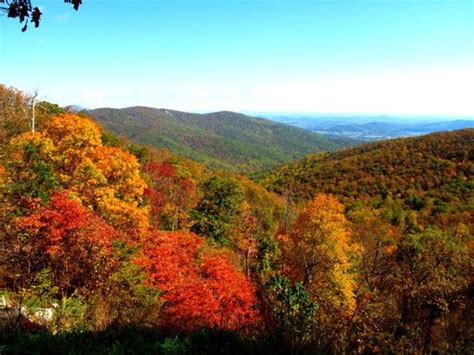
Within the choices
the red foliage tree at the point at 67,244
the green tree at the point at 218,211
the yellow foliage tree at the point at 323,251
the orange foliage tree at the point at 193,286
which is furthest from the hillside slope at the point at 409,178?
the red foliage tree at the point at 67,244

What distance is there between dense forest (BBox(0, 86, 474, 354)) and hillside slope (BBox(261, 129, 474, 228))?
40.8 metres

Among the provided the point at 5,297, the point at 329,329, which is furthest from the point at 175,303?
the point at 329,329

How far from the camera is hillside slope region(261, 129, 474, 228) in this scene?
73062 millimetres

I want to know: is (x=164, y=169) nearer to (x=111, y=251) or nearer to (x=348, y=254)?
(x=348, y=254)

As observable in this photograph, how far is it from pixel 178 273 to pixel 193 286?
1.56 meters

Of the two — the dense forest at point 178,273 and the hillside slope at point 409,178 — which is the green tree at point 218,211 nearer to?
the dense forest at point 178,273

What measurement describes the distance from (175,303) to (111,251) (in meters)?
3.24

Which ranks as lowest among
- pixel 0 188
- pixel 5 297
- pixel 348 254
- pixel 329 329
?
pixel 348 254

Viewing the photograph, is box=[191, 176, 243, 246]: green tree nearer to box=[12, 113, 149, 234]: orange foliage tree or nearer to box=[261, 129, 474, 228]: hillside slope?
box=[12, 113, 149, 234]: orange foliage tree

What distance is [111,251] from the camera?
1507 cm

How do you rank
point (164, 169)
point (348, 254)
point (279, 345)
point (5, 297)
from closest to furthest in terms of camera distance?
point (279, 345) → point (5, 297) → point (348, 254) → point (164, 169)

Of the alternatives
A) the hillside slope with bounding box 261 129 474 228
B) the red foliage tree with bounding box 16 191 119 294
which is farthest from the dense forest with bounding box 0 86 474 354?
the hillside slope with bounding box 261 129 474 228

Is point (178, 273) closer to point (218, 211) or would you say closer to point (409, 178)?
point (218, 211)

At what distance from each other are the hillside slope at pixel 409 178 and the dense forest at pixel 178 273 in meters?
40.8
